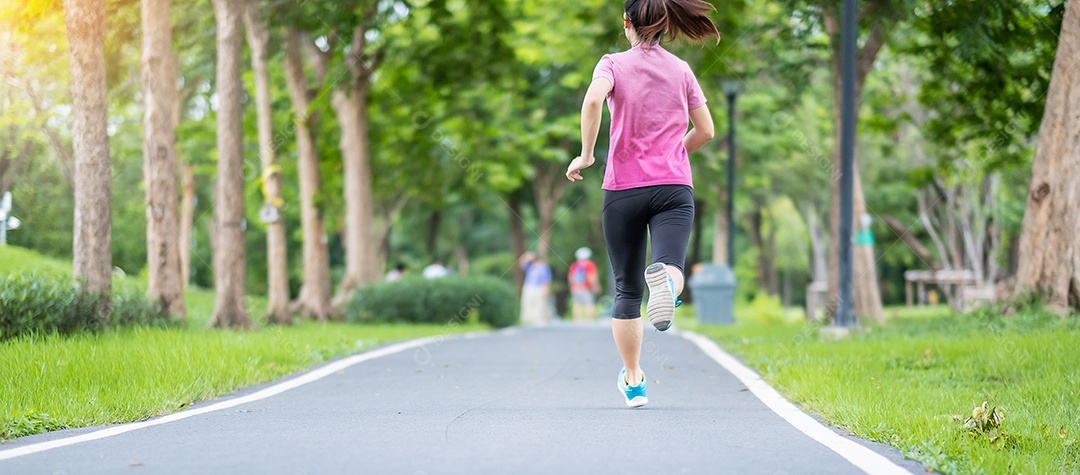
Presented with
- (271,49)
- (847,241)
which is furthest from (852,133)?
(271,49)

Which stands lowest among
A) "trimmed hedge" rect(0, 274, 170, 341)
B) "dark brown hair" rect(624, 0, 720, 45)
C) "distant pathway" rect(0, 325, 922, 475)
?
"distant pathway" rect(0, 325, 922, 475)

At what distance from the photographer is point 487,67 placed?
69.2ft

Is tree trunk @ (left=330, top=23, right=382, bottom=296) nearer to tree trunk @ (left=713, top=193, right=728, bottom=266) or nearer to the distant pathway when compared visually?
tree trunk @ (left=713, top=193, right=728, bottom=266)

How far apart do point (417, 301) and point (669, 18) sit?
51.3ft

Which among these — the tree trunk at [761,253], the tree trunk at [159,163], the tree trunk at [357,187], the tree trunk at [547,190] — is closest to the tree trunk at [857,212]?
the tree trunk at [357,187]

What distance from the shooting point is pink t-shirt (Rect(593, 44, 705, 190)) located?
5.79m

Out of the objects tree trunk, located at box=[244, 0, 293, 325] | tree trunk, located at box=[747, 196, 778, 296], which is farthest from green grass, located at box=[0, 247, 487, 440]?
tree trunk, located at box=[747, 196, 778, 296]

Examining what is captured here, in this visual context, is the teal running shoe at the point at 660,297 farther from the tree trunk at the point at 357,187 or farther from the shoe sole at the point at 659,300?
the tree trunk at the point at 357,187

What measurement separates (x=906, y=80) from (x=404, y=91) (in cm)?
1336

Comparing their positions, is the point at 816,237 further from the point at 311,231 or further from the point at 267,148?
the point at 267,148

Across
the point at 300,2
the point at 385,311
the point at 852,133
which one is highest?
the point at 300,2

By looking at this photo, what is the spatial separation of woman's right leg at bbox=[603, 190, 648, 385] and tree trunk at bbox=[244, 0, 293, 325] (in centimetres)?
1238

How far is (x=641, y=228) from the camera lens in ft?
19.5

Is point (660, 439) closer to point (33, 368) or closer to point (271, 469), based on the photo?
point (271, 469)
